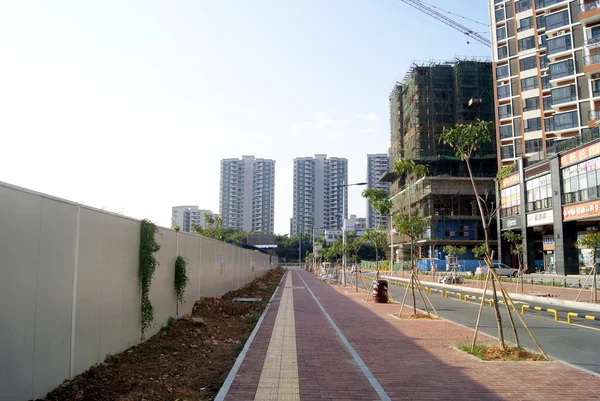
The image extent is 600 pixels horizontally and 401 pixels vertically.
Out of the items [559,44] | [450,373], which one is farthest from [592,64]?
[450,373]

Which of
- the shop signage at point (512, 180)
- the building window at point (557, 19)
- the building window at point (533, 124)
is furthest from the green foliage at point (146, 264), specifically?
the building window at point (533, 124)

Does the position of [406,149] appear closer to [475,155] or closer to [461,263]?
[475,155]

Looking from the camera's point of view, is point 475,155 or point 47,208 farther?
point 475,155

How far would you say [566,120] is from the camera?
174ft

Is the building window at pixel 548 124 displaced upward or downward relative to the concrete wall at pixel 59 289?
upward

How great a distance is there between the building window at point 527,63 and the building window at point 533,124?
22.9 ft

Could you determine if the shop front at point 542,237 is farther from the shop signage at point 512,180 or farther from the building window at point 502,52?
the building window at point 502,52

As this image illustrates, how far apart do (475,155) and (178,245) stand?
72388 millimetres

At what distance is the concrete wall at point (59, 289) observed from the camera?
508cm

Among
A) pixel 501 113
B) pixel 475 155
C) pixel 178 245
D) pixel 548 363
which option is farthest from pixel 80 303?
pixel 475 155

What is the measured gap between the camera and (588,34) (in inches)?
1844

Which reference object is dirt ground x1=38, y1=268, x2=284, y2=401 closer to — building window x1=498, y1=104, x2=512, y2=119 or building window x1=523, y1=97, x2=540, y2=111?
building window x1=523, y1=97, x2=540, y2=111

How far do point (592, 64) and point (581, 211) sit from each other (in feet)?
58.0

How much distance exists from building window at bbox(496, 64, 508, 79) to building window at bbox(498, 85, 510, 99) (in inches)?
58.3
